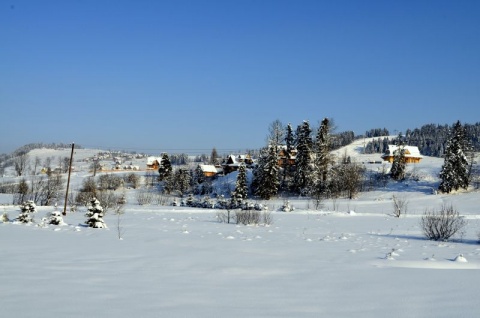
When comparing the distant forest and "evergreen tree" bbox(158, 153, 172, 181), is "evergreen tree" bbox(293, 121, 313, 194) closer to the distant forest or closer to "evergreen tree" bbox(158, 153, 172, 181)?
"evergreen tree" bbox(158, 153, 172, 181)

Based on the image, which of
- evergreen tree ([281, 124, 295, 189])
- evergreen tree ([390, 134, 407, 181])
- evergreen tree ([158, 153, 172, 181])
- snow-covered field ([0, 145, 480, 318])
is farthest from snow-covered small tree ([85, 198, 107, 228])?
evergreen tree ([158, 153, 172, 181])

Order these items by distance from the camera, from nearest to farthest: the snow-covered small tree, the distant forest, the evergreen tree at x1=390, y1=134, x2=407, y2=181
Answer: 1. the snow-covered small tree
2. the evergreen tree at x1=390, y1=134, x2=407, y2=181
3. the distant forest

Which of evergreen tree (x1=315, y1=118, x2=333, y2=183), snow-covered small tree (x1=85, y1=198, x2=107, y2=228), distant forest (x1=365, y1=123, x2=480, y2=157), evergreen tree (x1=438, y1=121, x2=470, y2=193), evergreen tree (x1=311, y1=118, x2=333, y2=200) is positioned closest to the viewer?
snow-covered small tree (x1=85, y1=198, x2=107, y2=228)

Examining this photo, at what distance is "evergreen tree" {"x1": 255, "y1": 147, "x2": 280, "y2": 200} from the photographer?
2106 inches

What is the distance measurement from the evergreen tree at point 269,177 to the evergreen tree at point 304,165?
324 cm

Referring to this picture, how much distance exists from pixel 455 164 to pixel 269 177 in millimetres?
24441

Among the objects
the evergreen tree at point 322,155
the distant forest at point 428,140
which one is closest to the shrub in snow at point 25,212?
the evergreen tree at point 322,155

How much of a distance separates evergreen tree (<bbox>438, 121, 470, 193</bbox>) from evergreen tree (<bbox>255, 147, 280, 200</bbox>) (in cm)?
2197

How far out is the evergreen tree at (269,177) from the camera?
53.5 m

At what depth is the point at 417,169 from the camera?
67.1m

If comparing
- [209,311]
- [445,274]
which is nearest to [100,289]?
[209,311]

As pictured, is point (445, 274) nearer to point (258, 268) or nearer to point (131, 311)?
point (258, 268)

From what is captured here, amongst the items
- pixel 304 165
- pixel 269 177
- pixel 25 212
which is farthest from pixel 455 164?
pixel 25 212

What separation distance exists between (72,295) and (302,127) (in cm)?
5566
